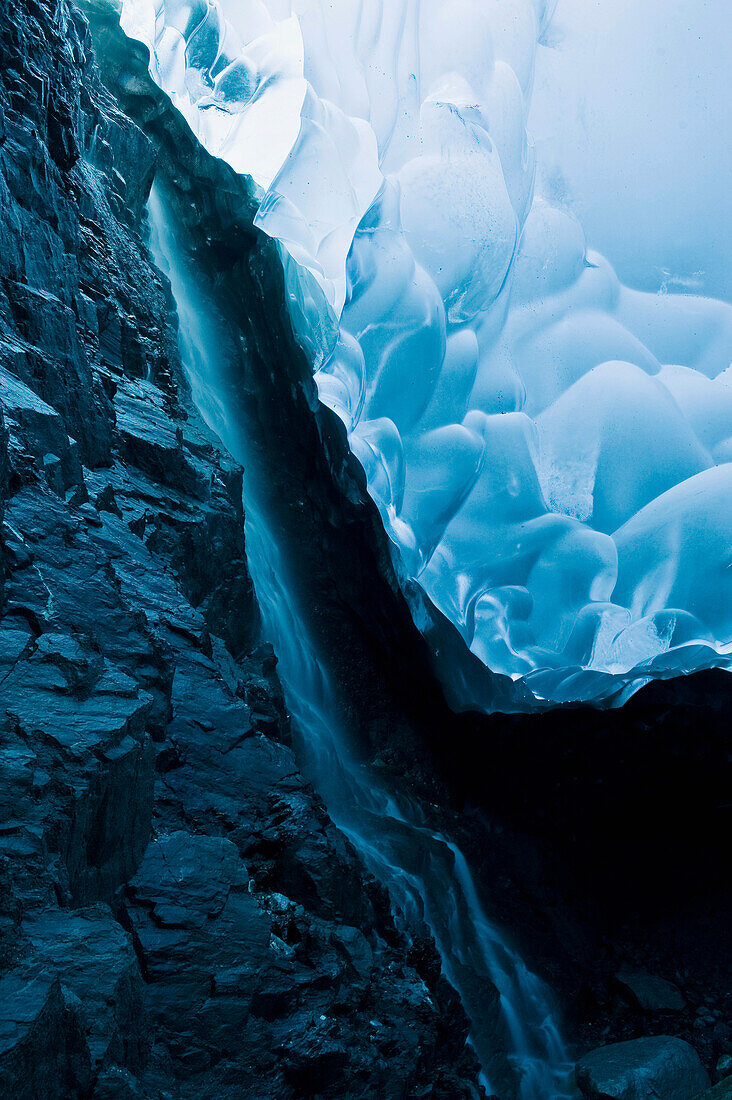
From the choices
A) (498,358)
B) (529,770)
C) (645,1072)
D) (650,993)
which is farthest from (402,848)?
(498,358)

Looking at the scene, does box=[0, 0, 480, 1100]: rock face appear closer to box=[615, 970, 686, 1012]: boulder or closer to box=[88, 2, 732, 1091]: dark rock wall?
box=[88, 2, 732, 1091]: dark rock wall

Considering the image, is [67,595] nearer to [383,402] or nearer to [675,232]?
[383,402]

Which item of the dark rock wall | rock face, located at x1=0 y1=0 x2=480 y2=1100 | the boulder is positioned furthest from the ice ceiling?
the boulder

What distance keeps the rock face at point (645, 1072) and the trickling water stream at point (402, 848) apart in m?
0.34

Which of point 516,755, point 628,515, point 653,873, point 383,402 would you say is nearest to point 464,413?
point 383,402

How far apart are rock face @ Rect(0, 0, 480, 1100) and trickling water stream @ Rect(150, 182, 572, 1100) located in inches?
37.8

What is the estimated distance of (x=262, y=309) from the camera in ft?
30.6

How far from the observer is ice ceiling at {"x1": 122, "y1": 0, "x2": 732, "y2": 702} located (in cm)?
534

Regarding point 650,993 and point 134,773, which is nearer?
point 134,773

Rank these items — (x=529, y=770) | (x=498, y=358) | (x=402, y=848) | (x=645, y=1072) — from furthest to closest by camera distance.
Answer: (x=529, y=770) → (x=402, y=848) → (x=645, y=1072) → (x=498, y=358)

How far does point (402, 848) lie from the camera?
275 inches

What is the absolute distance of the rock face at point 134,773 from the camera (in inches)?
115

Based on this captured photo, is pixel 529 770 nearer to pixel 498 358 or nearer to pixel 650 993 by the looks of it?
pixel 650 993

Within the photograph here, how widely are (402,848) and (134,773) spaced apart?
3.93 meters
